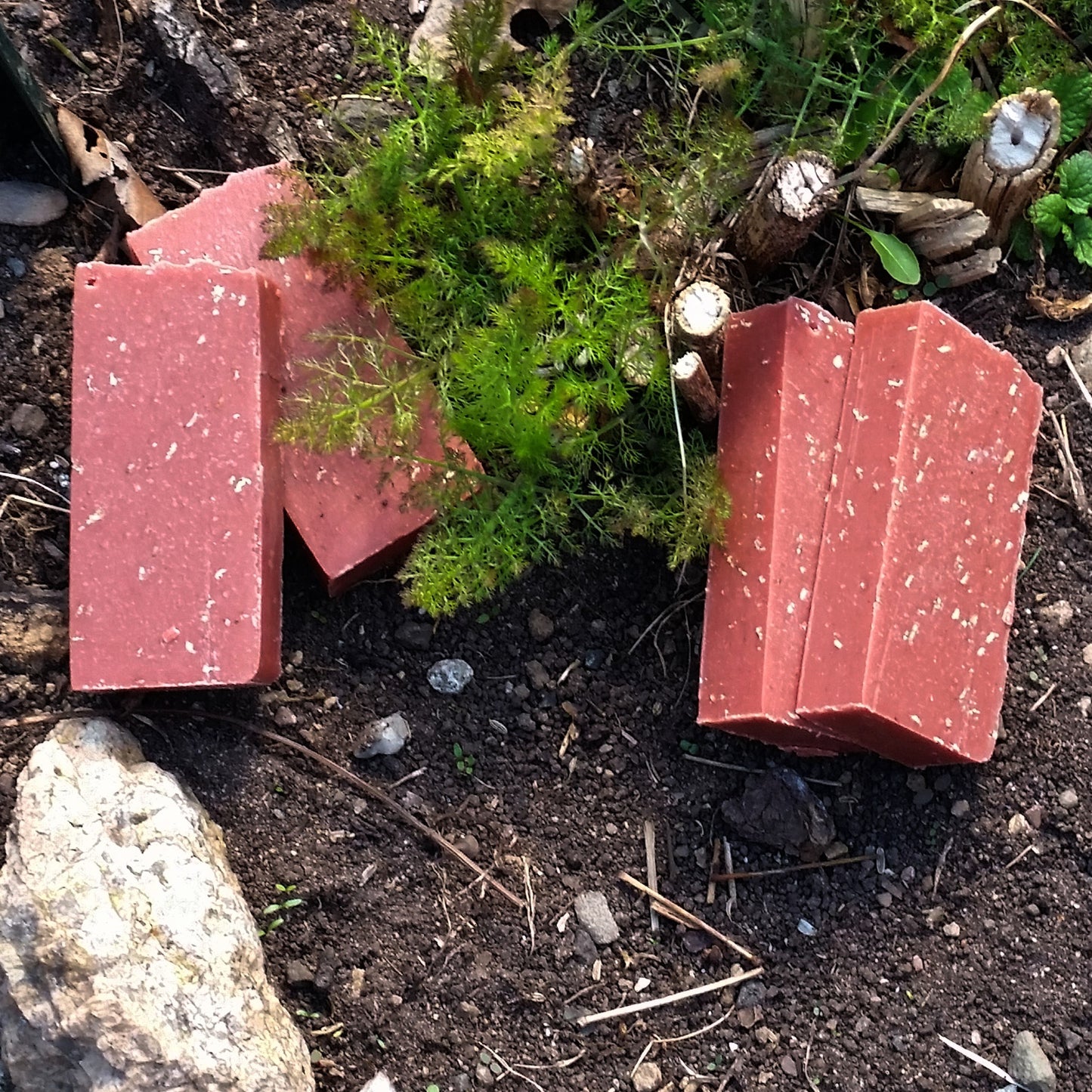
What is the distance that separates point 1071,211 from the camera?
9.07ft

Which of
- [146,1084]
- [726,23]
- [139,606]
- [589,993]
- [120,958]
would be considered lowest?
[589,993]

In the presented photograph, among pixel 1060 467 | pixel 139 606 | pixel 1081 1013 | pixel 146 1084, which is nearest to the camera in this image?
pixel 146 1084

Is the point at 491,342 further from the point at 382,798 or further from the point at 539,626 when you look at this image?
the point at 382,798

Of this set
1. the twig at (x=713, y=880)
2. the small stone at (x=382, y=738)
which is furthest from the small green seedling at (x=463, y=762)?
A: the twig at (x=713, y=880)

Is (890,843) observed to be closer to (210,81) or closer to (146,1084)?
(146,1084)

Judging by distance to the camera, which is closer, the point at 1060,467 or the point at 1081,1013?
the point at 1081,1013

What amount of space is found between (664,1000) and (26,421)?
2.14m

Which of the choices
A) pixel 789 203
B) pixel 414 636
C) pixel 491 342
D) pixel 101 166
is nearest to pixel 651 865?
pixel 414 636

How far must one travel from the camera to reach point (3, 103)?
2.58 m

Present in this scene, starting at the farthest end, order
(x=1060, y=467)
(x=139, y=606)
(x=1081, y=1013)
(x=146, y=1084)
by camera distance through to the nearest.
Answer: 1. (x=1060, y=467)
2. (x=1081, y=1013)
3. (x=139, y=606)
4. (x=146, y=1084)

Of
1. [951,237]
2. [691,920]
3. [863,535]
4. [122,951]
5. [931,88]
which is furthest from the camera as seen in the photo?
[951,237]

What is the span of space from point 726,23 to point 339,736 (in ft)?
6.81

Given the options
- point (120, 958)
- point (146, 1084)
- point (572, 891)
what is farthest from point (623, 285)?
point (146, 1084)

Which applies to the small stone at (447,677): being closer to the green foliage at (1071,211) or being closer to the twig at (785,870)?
the twig at (785,870)
